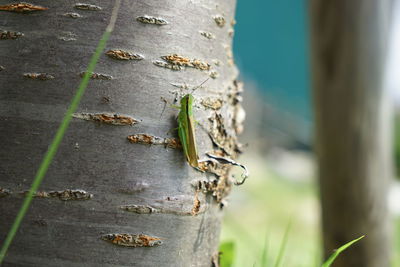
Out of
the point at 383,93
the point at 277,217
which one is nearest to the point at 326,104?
the point at 383,93

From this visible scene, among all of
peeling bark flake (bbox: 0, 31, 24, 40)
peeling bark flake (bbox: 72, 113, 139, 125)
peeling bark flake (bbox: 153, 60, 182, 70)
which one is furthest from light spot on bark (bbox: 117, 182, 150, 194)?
peeling bark flake (bbox: 0, 31, 24, 40)

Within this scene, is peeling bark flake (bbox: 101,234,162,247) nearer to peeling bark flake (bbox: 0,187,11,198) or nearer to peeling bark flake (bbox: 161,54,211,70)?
peeling bark flake (bbox: 0,187,11,198)

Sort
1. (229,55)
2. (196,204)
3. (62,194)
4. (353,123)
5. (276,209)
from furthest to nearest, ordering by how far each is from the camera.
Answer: (276,209) < (353,123) < (229,55) < (196,204) < (62,194)

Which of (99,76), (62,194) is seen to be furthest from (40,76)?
(62,194)

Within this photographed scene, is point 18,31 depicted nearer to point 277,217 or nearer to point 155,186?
point 155,186

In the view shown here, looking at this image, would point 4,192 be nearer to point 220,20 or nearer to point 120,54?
point 120,54

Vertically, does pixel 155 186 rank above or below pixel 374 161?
above
